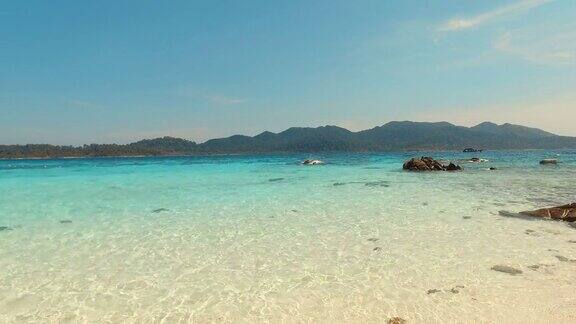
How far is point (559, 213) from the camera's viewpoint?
13.4 m

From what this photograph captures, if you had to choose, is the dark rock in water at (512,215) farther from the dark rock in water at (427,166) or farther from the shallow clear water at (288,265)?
the dark rock in water at (427,166)

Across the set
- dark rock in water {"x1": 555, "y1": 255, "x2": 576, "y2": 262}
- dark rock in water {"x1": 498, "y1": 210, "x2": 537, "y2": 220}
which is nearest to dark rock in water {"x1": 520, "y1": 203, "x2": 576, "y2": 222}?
dark rock in water {"x1": 498, "y1": 210, "x2": 537, "y2": 220}

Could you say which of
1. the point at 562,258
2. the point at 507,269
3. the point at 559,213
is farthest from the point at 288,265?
the point at 559,213

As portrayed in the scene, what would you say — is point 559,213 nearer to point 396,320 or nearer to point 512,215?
point 512,215

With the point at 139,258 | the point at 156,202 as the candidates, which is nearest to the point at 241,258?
the point at 139,258

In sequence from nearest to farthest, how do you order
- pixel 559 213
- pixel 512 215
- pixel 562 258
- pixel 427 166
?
1. pixel 562 258
2. pixel 559 213
3. pixel 512 215
4. pixel 427 166

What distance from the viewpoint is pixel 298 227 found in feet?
42.7

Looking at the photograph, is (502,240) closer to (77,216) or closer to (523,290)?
(523,290)

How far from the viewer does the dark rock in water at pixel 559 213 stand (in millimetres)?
13133

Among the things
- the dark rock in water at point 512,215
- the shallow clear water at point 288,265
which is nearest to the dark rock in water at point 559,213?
the dark rock in water at point 512,215

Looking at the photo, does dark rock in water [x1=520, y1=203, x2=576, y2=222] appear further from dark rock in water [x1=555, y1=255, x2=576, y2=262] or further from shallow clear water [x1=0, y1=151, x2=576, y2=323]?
dark rock in water [x1=555, y1=255, x2=576, y2=262]

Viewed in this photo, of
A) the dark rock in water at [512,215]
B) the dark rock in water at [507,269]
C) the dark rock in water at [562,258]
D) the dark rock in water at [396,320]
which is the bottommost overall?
the dark rock in water at [396,320]

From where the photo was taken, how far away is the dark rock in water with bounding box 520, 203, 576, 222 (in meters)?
13.1

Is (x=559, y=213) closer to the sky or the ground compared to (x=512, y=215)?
closer to the sky
